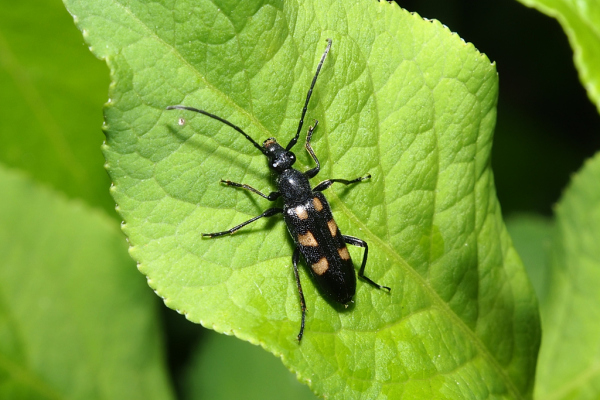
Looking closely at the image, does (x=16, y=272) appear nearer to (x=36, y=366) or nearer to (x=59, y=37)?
(x=36, y=366)

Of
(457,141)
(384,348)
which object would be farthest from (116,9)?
(384,348)

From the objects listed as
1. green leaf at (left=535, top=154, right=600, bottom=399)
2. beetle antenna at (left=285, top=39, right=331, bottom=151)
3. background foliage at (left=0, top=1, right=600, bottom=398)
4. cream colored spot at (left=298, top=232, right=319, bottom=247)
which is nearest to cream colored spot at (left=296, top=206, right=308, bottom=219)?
cream colored spot at (left=298, top=232, right=319, bottom=247)

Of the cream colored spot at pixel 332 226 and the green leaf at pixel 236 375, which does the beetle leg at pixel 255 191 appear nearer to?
the cream colored spot at pixel 332 226

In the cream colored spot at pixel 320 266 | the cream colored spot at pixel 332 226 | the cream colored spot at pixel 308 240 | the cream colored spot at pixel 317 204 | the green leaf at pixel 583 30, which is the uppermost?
the green leaf at pixel 583 30

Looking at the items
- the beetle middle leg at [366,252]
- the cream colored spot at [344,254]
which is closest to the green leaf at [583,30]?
the beetle middle leg at [366,252]

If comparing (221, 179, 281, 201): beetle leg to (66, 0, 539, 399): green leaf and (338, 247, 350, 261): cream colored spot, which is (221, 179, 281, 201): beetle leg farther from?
(338, 247, 350, 261): cream colored spot

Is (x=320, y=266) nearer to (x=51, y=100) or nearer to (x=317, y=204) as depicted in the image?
(x=317, y=204)

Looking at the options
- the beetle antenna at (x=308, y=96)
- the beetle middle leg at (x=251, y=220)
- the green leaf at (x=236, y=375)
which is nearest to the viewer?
the beetle antenna at (x=308, y=96)
